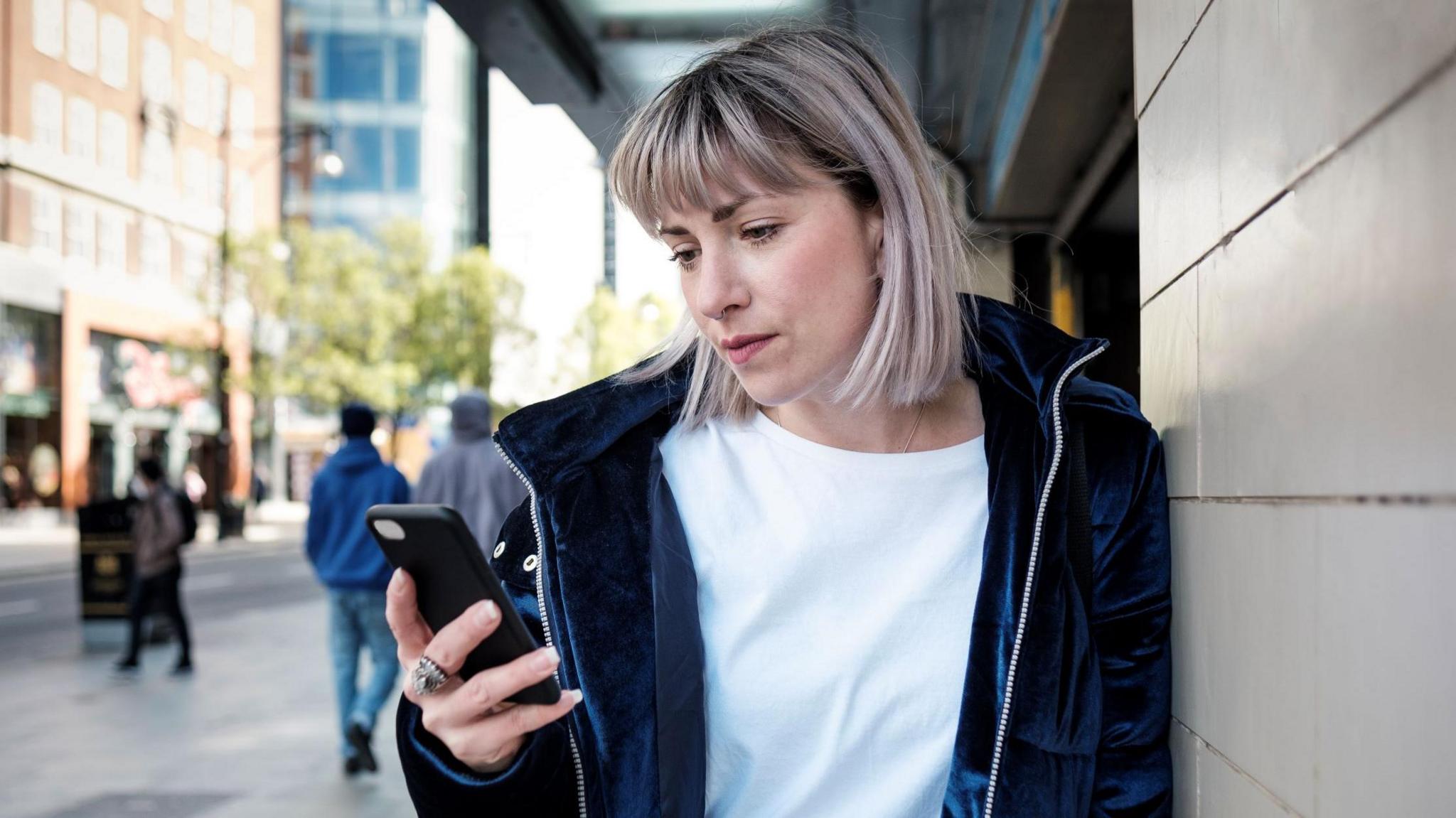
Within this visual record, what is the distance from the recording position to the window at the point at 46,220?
1192 inches

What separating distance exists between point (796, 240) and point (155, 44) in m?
39.2

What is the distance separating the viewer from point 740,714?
1720 mm

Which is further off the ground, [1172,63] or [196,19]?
[196,19]

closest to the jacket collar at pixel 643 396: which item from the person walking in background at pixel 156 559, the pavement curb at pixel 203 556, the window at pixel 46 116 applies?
the person walking in background at pixel 156 559

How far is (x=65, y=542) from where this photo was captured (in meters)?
26.8

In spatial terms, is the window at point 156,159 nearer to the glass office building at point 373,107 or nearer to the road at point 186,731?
the glass office building at point 373,107

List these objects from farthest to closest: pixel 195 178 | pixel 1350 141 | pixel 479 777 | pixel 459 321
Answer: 1. pixel 195 178
2. pixel 459 321
3. pixel 479 777
4. pixel 1350 141

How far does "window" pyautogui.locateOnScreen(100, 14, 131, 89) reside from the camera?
33.2 metres

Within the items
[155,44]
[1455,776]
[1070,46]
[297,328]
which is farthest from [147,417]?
[1455,776]

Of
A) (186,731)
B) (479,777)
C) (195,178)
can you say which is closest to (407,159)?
(195,178)

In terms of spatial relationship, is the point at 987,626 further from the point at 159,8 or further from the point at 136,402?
the point at 159,8

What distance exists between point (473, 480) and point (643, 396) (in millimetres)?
5805

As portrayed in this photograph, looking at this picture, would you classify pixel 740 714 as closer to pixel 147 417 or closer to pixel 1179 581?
pixel 1179 581

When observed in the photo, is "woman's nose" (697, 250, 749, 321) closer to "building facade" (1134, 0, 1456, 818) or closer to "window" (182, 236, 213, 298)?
"building facade" (1134, 0, 1456, 818)
